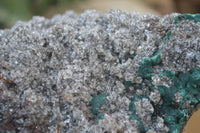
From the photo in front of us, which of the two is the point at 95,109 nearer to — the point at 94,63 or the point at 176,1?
the point at 94,63

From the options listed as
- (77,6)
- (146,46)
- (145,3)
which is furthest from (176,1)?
(146,46)

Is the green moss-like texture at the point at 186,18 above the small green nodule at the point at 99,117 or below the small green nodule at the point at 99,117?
above

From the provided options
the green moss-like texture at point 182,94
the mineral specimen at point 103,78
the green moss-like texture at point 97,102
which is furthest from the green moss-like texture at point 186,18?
Answer: the green moss-like texture at point 97,102

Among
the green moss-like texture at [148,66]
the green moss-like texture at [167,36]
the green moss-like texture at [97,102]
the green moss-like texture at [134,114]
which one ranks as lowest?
the green moss-like texture at [134,114]

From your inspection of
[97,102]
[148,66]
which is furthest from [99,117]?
[148,66]

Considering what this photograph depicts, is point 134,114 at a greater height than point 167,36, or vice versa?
point 167,36

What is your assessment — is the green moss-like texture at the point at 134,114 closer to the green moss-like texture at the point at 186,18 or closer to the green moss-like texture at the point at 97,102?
the green moss-like texture at the point at 97,102

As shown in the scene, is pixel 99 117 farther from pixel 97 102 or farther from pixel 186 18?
pixel 186 18
